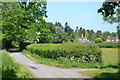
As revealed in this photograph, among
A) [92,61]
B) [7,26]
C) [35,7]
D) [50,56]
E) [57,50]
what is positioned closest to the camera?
[92,61]

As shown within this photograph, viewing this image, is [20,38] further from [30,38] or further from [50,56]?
[50,56]

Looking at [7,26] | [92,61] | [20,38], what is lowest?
[92,61]

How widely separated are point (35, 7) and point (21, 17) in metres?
4.40

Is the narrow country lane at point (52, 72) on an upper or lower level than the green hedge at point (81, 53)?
lower

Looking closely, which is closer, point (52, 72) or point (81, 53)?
point (52, 72)

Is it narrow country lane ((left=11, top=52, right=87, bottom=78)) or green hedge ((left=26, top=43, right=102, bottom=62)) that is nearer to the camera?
narrow country lane ((left=11, top=52, right=87, bottom=78))

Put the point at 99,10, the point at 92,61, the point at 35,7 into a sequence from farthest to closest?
the point at 35,7 → the point at 92,61 → the point at 99,10

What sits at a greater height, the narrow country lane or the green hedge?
the green hedge

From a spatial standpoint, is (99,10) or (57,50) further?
(57,50)

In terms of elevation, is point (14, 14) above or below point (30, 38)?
above

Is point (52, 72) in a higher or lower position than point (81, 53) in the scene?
lower

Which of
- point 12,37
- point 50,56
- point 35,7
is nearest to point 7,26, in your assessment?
point 12,37

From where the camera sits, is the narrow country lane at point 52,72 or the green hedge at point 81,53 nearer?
the narrow country lane at point 52,72

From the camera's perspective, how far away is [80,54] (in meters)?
17.2
